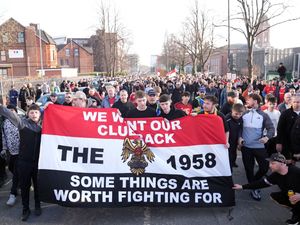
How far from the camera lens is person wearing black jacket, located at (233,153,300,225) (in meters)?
4.50

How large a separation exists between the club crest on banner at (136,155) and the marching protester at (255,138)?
1.92m

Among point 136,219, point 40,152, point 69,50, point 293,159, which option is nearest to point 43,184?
point 40,152

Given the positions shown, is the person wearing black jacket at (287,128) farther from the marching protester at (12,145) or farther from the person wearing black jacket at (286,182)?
the marching protester at (12,145)

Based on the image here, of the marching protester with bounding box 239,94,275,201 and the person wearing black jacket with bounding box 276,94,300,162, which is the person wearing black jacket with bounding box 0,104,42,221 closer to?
the marching protester with bounding box 239,94,275,201

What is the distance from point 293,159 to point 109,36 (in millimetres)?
31048

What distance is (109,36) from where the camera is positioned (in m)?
34.8

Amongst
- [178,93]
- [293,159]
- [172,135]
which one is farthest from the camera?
[178,93]

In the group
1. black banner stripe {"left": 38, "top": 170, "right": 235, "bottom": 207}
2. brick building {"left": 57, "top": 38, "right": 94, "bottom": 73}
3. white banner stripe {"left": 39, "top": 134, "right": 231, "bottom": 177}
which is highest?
brick building {"left": 57, "top": 38, "right": 94, "bottom": 73}

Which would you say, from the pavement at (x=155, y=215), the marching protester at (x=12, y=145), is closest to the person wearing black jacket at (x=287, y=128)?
the pavement at (x=155, y=215)

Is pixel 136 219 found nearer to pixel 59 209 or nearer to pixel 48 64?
pixel 59 209

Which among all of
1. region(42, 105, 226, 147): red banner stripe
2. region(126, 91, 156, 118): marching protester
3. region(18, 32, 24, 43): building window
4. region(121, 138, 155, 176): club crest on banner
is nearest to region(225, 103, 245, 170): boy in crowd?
region(42, 105, 226, 147): red banner stripe

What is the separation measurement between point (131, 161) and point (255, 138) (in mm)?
2356

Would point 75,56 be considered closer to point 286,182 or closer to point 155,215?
point 155,215

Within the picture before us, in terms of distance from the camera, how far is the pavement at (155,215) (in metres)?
4.96
